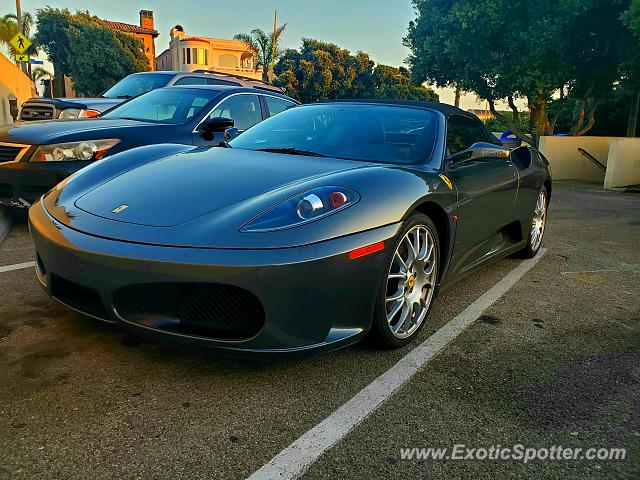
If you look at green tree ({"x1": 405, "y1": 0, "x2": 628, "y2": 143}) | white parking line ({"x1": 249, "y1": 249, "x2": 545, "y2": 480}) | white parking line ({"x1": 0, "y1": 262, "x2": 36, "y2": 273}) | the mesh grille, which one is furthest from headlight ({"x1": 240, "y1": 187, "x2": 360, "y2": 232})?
green tree ({"x1": 405, "y1": 0, "x2": 628, "y2": 143})

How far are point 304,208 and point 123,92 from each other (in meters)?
8.25

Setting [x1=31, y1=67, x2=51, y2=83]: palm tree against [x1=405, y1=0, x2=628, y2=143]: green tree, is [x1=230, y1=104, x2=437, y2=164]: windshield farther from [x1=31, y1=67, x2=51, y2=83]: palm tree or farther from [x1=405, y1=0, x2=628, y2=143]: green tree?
[x1=31, y1=67, x2=51, y2=83]: palm tree

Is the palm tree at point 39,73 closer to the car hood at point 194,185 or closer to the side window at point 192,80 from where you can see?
the side window at point 192,80

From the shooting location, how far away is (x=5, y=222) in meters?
5.34

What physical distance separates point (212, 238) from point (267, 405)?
722 millimetres

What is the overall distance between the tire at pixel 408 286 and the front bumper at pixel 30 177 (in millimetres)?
3290

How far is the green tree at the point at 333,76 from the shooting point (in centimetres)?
5122

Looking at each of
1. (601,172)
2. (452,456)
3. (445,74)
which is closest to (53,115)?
(452,456)

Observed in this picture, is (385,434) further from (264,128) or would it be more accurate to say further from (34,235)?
(264,128)

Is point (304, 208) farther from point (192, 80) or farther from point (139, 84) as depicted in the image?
point (139, 84)

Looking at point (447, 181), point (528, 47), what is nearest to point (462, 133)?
point (447, 181)

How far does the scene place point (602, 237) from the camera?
6.37 meters

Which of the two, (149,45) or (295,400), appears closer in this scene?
(295,400)

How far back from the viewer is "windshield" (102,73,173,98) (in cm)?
941
